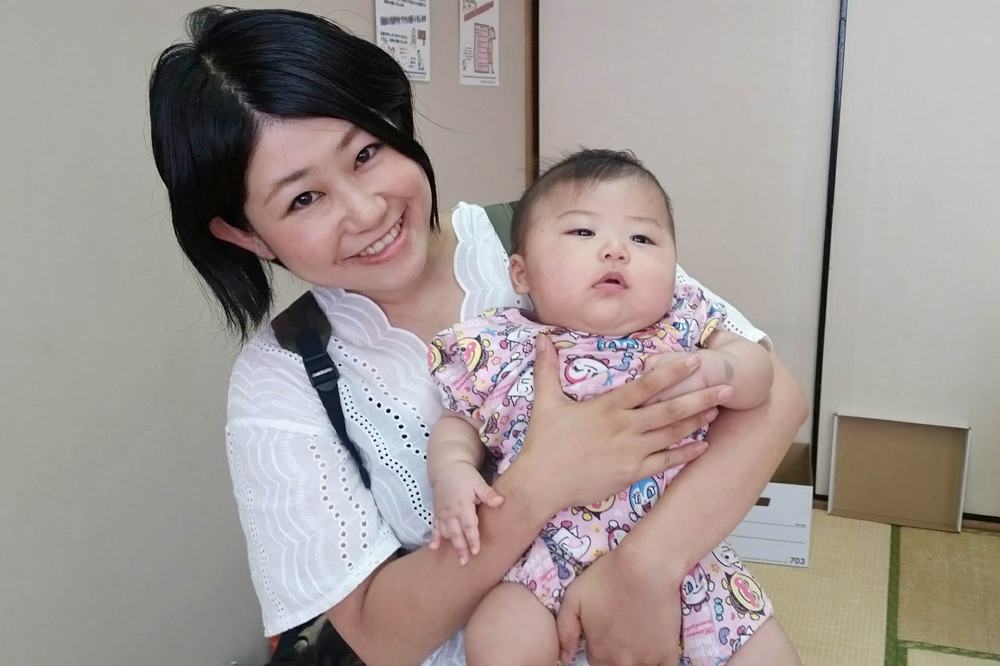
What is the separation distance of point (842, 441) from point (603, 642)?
2.26 m

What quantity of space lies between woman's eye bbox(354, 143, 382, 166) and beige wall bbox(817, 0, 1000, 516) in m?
2.20

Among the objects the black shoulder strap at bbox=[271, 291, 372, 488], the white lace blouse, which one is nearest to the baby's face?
Result: the white lace blouse

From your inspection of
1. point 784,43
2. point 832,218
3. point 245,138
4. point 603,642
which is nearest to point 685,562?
point 603,642

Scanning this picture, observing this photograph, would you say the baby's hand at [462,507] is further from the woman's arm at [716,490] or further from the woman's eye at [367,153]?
the woman's eye at [367,153]

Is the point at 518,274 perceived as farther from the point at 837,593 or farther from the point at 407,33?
the point at 837,593

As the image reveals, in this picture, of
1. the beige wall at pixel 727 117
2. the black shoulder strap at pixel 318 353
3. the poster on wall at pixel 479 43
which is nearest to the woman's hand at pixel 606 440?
the black shoulder strap at pixel 318 353

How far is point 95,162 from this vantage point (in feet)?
4.36

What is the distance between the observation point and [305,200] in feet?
3.07

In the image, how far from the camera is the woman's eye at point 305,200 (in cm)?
93

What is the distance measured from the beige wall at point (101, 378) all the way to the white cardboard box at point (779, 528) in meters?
1.71

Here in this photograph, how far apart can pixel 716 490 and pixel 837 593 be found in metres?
1.78

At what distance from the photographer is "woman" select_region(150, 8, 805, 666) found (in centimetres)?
89

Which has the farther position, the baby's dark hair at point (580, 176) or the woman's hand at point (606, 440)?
the baby's dark hair at point (580, 176)

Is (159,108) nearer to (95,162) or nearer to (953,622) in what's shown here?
(95,162)
